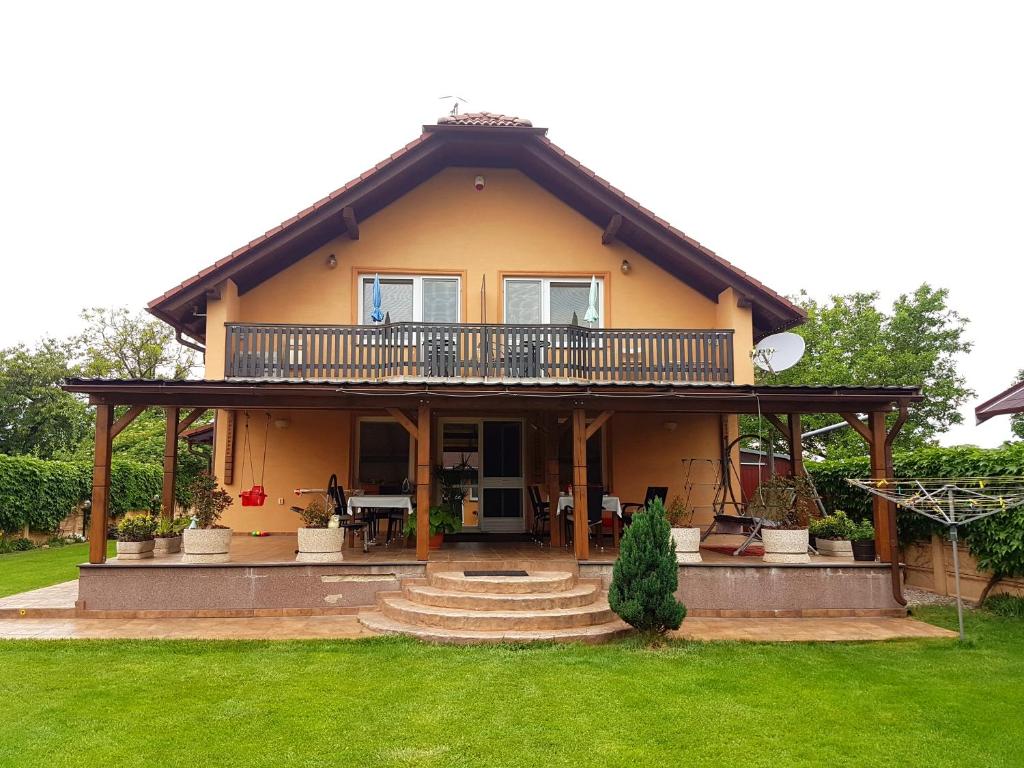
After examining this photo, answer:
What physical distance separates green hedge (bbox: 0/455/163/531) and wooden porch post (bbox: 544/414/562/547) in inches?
496

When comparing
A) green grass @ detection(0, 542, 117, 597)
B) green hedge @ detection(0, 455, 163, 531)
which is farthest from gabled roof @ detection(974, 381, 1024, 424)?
green hedge @ detection(0, 455, 163, 531)

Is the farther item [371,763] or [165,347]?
[165,347]

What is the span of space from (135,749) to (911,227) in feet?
103

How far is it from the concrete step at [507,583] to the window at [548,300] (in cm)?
538

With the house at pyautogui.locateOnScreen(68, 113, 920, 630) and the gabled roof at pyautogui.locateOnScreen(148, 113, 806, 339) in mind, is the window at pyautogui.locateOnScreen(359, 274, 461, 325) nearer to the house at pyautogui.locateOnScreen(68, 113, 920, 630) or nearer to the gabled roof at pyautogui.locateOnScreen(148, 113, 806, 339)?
the house at pyautogui.locateOnScreen(68, 113, 920, 630)

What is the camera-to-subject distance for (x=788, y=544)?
865 centimetres

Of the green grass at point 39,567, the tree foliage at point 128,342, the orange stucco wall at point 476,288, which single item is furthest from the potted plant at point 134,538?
the tree foliage at point 128,342

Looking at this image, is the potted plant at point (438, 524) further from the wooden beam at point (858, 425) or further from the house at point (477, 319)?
the wooden beam at point (858, 425)

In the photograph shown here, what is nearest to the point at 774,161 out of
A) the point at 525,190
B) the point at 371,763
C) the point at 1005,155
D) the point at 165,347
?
the point at 1005,155

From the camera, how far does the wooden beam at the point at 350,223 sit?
37.7 ft

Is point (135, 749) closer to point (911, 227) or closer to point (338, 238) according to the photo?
point (338, 238)

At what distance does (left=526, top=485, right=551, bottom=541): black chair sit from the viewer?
1110 cm

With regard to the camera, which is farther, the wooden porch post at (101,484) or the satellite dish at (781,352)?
the satellite dish at (781,352)

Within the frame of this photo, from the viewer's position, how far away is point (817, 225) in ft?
112
